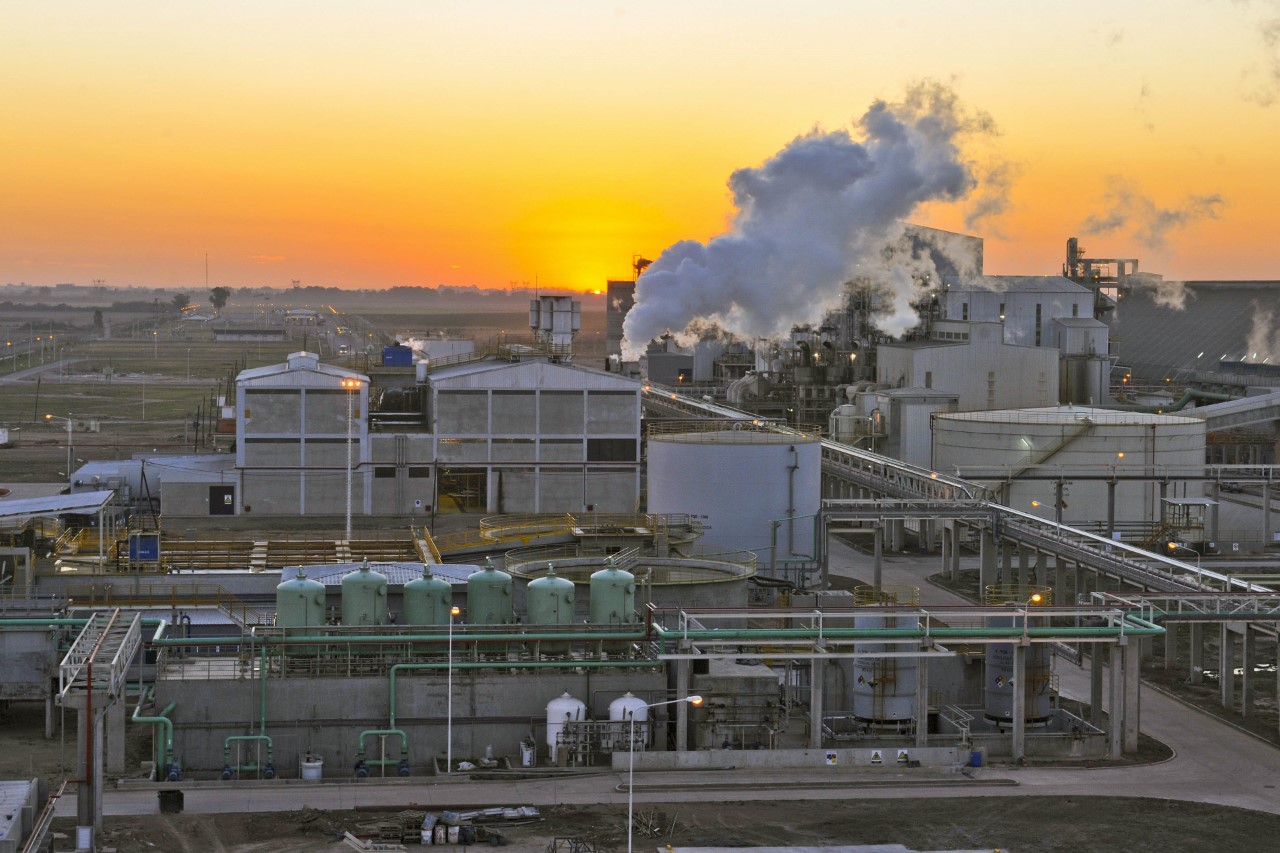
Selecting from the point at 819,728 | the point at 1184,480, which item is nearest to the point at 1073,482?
the point at 1184,480

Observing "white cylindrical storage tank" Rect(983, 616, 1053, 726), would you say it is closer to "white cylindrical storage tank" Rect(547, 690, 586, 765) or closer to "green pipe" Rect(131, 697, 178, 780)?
"white cylindrical storage tank" Rect(547, 690, 586, 765)

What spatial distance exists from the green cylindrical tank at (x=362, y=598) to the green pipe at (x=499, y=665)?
9.02ft

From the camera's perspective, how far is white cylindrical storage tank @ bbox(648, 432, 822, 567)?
62562 millimetres

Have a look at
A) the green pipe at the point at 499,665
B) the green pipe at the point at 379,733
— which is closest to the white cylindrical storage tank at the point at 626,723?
the green pipe at the point at 499,665

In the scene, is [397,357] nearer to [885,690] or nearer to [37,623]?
[37,623]

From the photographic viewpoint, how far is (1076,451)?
7644 cm

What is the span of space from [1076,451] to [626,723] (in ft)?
137

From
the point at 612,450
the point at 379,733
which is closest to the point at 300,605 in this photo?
the point at 379,733

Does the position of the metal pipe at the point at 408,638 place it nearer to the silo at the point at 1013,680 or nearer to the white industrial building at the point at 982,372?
the silo at the point at 1013,680

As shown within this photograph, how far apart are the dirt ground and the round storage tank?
25771mm

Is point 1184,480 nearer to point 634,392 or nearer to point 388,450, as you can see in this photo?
point 634,392

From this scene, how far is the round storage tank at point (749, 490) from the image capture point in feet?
205

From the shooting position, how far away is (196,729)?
128 feet

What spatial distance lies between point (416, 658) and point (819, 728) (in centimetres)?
943
